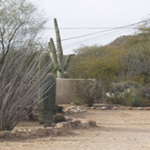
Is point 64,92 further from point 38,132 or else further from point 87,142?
point 87,142

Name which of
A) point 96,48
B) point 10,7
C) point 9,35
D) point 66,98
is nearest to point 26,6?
point 10,7

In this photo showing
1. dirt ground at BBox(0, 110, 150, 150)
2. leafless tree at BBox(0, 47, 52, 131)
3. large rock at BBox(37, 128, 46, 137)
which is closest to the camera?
dirt ground at BBox(0, 110, 150, 150)

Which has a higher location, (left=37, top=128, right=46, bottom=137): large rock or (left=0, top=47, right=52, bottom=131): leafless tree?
(left=0, top=47, right=52, bottom=131): leafless tree

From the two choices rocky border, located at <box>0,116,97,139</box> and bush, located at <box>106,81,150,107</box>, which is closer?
rocky border, located at <box>0,116,97,139</box>

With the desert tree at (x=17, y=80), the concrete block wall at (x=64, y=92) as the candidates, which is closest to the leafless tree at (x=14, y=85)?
the desert tree at (x=17, y=80)

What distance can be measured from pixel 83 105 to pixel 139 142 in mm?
9527

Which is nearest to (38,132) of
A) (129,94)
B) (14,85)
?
(14,85)

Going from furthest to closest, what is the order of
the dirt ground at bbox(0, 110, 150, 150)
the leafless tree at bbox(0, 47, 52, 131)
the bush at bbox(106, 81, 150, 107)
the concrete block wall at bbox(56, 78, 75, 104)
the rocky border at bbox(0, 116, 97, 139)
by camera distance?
the concrete block wall at bbox(56, 78, 75, 104)
the bush at bbox(106, 81, 150, 107)
the leafless tree at bbox(0, 47, 52, 131)
the rocky border at bbox(0, 116, 97, 139)
the dirt ground at bbox(0, 110, 150, 150)

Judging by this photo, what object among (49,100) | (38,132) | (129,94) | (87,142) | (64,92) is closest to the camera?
(87,142)

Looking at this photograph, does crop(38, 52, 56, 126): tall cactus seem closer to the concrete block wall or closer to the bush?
the bush

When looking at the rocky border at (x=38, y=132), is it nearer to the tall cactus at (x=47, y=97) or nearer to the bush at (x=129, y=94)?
the tall cactus at (x=47, y=97)

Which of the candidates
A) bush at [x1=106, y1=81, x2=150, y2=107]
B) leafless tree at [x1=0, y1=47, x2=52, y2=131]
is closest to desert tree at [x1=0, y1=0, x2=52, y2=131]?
leafless tree at [x1=0, y1=47, x2=52, y2=131]

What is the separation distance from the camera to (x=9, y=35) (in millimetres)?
14711

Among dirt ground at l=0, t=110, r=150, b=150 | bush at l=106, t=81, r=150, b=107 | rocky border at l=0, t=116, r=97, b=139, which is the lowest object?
dirt ground at l=0, t=110, r=150, b=150
